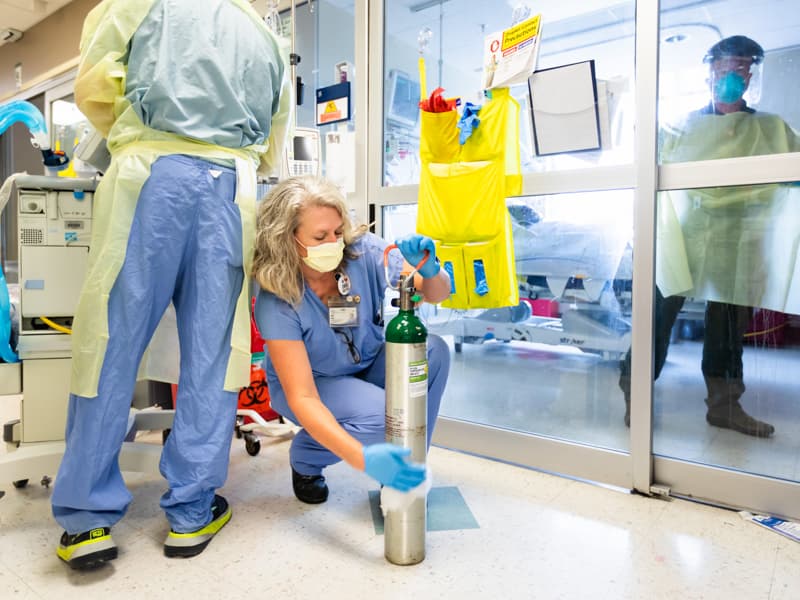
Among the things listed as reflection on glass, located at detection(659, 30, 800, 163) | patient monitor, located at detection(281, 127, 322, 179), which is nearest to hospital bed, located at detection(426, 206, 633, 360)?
reflection on glass, located at detection(659, 30, 800, 163)

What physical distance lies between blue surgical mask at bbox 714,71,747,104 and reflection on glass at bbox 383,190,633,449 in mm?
364

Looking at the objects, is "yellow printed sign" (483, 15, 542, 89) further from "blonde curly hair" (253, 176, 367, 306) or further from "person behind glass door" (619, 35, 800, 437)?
"blonde curly hair" (253, 176, 367, 306)

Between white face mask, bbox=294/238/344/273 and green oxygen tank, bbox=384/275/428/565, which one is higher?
white face mask, bbox=294/238/344/273

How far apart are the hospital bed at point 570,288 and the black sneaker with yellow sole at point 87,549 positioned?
149 centimetres

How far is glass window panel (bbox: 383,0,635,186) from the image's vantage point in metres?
1.80

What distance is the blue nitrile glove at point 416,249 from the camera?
1269 mm

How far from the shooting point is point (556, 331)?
6.73 feet

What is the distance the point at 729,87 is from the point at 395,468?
149cm

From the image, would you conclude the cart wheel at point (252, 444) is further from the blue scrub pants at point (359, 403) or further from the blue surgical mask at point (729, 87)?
the blue surgical mask at point (729, 87)

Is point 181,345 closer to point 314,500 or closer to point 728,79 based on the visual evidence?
point 314,500

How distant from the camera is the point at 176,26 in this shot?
4.29 ft

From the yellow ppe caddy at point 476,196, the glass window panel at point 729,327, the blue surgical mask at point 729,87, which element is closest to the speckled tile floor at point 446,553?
the glass window panel at point 729,327

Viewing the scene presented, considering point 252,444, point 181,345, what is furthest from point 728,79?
point 252,444

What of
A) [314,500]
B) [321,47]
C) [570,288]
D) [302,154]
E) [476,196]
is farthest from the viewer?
[321,47]
